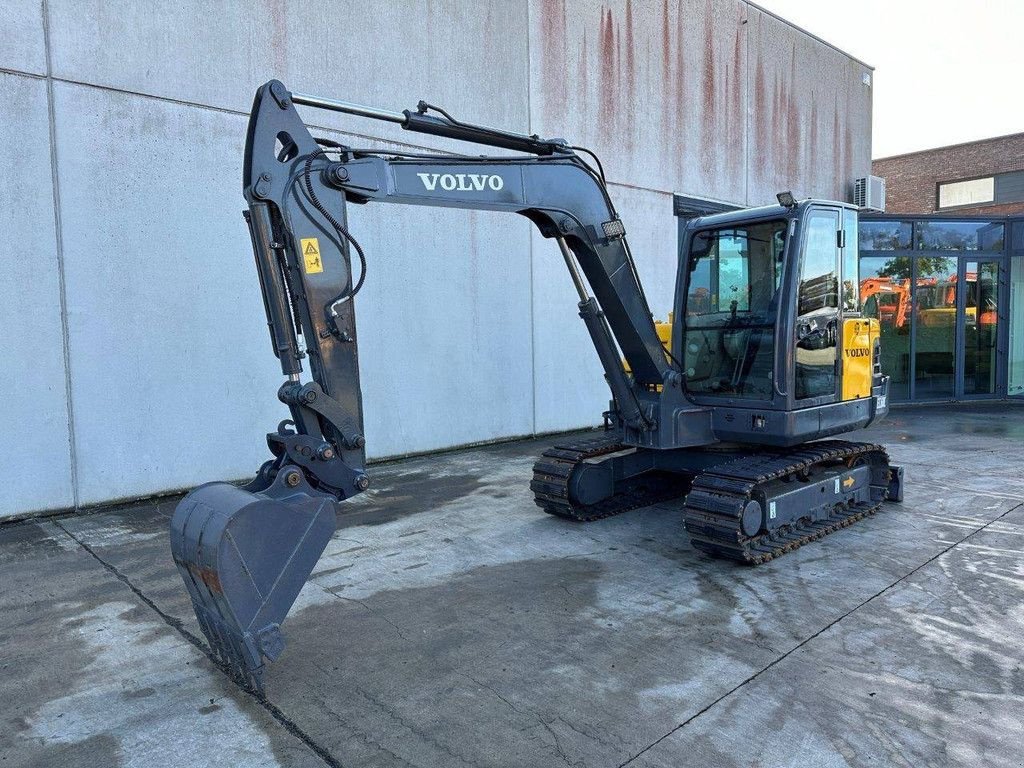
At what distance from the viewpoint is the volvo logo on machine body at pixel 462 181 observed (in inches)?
169

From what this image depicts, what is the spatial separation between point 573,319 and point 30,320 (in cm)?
705

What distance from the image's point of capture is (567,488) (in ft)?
20.1

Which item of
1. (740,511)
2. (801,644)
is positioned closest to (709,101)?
(740,511)

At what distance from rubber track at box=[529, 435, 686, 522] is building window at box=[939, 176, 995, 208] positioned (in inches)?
1067

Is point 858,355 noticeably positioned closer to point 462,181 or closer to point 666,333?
point 666,333

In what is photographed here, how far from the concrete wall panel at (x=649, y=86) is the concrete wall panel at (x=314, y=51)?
2.21 ft

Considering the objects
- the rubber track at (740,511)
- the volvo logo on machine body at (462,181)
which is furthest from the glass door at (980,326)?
the volvo logo on machine body at (462,181)

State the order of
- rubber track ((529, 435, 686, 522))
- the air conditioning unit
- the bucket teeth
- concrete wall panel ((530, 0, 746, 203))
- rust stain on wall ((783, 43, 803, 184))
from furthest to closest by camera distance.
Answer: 1. the air conditioning unit
2. rust stain on wall ((783, 43, 803, 184))
3. concrete wall panel ((530, 0, 746, 203))
4. rubber track ((529, 435, 686, 522))
5. the bucket teeth

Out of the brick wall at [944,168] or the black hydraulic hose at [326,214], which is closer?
the black hydraulic hose at [326,214]

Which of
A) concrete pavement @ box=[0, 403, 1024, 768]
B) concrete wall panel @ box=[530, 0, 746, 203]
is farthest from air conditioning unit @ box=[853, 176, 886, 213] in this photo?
concrete pavement @ box=[0, 403, 1024, 768]

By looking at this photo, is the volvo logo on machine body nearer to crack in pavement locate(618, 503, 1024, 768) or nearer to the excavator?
the excavator

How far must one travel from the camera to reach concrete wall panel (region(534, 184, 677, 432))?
1093cm

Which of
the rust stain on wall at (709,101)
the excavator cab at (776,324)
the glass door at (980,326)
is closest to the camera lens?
the excavator cab at (776,324)

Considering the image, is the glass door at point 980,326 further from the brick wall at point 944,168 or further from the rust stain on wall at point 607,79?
the brick wall at point 944,168
